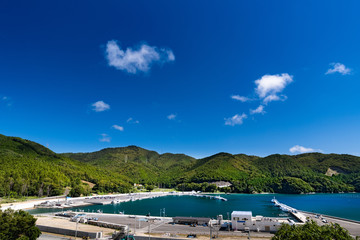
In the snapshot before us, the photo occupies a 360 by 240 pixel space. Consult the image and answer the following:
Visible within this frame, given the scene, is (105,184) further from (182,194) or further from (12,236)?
(12,236)

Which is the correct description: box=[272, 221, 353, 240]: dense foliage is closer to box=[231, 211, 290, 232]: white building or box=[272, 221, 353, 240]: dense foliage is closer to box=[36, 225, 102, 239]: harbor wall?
box=[231, 211, 290, 232]: white building

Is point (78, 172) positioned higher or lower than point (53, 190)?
higher

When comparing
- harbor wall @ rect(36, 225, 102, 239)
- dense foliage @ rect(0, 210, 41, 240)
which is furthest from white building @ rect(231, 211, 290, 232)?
dense foliage @ rect(0, 210, 41, 240)

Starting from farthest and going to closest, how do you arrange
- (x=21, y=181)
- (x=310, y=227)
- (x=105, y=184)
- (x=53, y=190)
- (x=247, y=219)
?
(x=105, y=184) → (x=53, y=190) → (x=21, y=181) → (x=247, y=219) → (x=310, y=227)

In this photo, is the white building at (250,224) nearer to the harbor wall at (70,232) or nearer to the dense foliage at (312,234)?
the dense foliage at (312,234)

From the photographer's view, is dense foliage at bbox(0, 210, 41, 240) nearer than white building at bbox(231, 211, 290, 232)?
Yes

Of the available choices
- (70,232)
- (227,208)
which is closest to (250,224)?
(70,232)

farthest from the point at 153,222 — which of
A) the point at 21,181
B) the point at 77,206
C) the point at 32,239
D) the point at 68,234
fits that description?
the point at 21,181

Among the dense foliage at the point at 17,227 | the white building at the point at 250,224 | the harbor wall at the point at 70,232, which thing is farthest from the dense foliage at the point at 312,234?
the dense foliage at the point at 17,227
